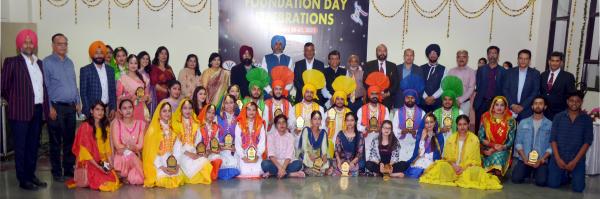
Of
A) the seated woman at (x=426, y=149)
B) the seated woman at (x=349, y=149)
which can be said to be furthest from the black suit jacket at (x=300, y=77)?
the seated woman at (x=426, y=149)

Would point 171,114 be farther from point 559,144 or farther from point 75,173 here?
point 559,144

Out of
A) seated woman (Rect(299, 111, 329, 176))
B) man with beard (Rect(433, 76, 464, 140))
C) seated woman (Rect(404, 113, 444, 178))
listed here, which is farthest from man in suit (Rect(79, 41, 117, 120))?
man with beard (Rect(433, 76, 464, 140))

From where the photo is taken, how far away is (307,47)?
19.7ft

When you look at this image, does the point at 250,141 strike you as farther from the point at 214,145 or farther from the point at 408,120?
the point at 408,120

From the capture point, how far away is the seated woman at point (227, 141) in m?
4.79

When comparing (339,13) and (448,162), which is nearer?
(448,162)

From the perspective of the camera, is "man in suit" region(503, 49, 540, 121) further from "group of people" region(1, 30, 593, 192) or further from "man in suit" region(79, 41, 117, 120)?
"man in suit" region(79, 41, 117, 120)

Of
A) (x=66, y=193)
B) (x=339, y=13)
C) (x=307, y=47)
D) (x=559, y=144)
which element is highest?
(x=339, y=13)

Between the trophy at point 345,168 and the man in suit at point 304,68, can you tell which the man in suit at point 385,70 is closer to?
the man in suit at point 304,68

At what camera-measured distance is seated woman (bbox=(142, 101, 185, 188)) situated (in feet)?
14.6

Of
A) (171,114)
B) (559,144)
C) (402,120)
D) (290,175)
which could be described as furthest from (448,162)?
(171,114)

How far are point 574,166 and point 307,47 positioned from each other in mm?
3140

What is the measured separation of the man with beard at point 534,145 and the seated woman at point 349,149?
5.22 ft

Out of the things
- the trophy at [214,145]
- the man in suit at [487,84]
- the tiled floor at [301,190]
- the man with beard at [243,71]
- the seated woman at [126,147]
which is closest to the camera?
the tiled floor at [301,190]
